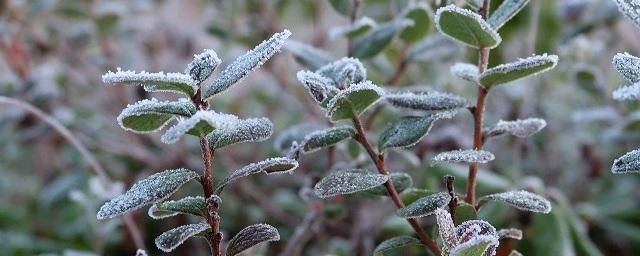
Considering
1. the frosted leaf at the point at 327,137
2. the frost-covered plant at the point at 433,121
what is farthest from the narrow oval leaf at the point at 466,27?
the frosted leaf at the point at 327,137

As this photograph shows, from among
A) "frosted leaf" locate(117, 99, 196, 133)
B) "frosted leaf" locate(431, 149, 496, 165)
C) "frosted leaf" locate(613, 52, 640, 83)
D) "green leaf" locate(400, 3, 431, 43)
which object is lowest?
"frosted leaf" locate(613, 52, 640, 83)

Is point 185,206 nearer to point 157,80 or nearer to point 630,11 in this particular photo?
point 157,80

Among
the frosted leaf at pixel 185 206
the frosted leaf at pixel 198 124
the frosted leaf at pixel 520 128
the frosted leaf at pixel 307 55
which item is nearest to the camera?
the frosted leaf at pixel 198 124

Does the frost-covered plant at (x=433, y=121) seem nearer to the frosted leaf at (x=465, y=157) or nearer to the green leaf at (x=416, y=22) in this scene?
the frosted leaf at (x=465, y=157)

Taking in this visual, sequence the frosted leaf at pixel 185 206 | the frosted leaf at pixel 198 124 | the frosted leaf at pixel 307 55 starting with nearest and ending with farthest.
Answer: the frosted leaf at pixel 198 124
the frosted leaf at pixel 185 206
the frosted leaf at pixel 307 55

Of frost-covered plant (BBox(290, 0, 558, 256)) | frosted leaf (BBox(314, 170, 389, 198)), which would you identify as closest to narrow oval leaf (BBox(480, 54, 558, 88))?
frost-covered plant (BBox(290, 0, 558, 256))

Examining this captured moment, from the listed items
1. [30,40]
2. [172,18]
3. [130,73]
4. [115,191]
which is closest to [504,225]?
[115,191]

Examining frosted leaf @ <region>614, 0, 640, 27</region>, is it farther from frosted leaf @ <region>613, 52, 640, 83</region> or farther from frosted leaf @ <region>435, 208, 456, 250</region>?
frosted leaf @ <region>435, 208, 456, 250</region>

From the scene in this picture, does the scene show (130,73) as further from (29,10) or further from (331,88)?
(29,10)
